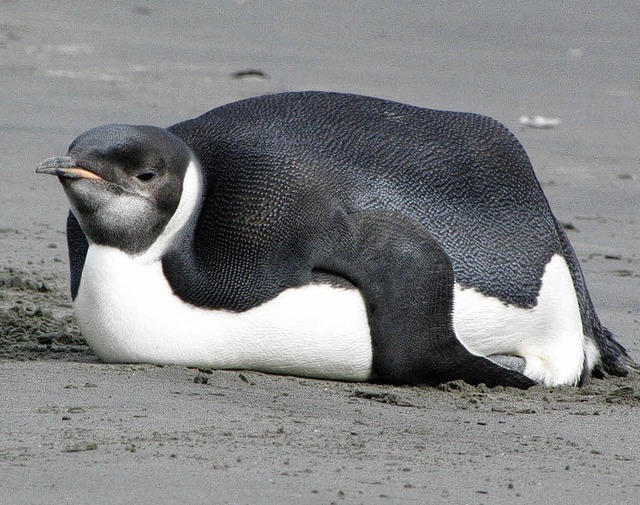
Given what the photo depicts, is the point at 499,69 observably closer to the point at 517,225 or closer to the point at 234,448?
the point at 517,225

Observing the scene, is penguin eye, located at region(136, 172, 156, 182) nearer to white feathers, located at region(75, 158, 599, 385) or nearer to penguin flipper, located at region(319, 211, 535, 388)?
white feathers, located at region(75, 158, 599, 385)

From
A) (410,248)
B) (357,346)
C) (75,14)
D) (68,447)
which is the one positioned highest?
(75,14)

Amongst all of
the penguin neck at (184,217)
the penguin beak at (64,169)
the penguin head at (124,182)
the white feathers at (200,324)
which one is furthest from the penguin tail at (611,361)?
the penguin beak at (64,169)

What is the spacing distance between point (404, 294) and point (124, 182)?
3.35 feet

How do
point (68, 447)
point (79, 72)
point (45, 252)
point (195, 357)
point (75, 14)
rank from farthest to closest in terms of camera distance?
point (75, 14) < point (79, 72) < point (45, 252) < point (195, 357) < point (68, 447)

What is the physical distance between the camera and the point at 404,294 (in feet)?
15.6

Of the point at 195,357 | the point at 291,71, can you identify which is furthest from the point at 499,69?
the point at 195,357

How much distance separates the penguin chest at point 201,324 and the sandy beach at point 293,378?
7cm

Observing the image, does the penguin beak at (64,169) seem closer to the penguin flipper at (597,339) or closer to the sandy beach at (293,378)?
the sandy beach at (293,378)

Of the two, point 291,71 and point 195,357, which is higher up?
point 291,71

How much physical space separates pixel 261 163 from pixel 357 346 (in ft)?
2.36

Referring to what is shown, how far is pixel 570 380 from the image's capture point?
5.34 metres

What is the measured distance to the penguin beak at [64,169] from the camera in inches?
174

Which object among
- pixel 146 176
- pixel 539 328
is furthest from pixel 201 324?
pixel 539 328
